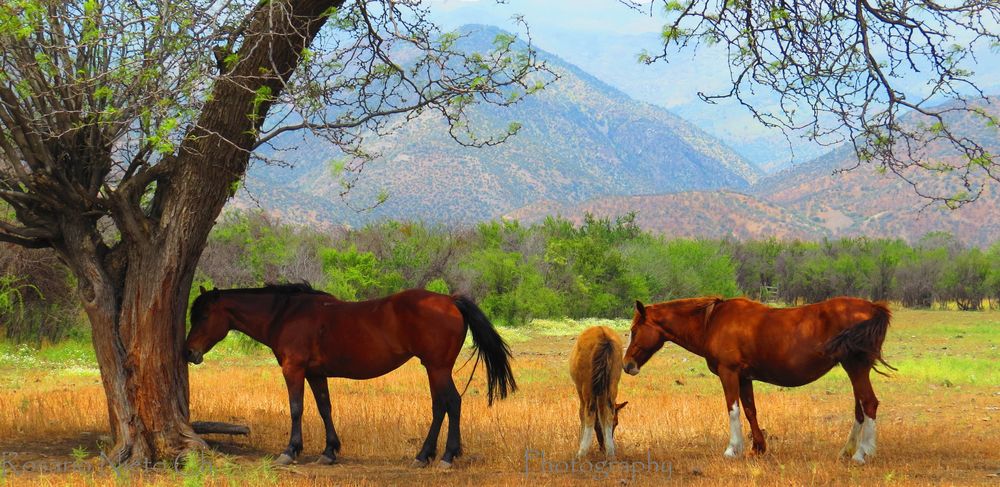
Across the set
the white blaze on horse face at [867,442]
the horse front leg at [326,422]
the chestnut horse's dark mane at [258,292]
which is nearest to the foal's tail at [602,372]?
the white blaze on horse face at [867,442]

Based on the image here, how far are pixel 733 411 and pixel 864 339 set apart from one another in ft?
4.92

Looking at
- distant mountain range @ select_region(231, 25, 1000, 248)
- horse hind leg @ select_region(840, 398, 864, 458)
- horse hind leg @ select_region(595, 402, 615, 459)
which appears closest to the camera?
horse hind leg @ select_region(840, 398, 864, 458)

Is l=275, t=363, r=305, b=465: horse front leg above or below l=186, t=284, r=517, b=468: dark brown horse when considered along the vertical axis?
below

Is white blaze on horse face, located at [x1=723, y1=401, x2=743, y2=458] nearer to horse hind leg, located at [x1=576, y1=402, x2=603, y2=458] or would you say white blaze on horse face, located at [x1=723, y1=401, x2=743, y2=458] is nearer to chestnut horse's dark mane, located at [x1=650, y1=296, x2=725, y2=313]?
chestnut horse's dark mane, located at [x1=650, y1=296, x2=725, y2=313]

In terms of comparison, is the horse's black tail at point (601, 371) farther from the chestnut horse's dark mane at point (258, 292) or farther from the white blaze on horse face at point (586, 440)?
the chestnut horse's dark mane at point (258, 292)

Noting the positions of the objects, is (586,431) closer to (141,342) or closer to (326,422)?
(326,422)

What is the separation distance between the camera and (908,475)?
8.58 m

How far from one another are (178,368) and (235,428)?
947mm

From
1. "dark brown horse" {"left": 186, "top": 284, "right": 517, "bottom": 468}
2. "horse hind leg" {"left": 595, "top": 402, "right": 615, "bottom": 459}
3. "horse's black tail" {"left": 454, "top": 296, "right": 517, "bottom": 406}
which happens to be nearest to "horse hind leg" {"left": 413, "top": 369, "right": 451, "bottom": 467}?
"dark brown horse" {"left": 186, "top": 284, "right": 517, "bottom": 468}

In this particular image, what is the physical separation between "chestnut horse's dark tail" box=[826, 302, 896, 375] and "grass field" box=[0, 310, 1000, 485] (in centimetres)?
107

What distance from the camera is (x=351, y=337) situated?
9.99 meters

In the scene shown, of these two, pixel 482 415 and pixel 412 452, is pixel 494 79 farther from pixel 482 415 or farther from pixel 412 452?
pixel 482 415

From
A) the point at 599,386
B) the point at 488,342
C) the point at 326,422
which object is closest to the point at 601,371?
the point at 599,386

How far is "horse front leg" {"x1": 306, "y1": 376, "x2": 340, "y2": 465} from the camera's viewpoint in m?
9.82
